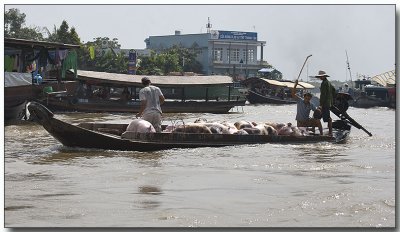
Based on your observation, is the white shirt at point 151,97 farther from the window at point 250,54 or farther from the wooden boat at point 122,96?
the window at point 250,54

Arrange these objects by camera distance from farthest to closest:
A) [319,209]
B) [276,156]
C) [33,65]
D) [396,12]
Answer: [33,65], [276,156], [319,209], [396,12]

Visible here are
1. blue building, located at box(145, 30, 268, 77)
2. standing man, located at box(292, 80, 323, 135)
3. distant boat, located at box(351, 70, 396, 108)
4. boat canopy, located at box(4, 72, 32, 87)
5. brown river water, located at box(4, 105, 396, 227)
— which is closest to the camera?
brown river water, located at box(4, 105, 396, 227)

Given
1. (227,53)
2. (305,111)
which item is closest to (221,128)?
(305,111)

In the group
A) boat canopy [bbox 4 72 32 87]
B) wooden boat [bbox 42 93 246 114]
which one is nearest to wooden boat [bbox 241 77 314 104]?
wooden boat [bbox 42 93 246 114]

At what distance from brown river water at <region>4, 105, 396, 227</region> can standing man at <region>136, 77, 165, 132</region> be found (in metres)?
0.67

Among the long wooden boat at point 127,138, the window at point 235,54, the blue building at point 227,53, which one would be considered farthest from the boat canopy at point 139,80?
the window at point 235,54

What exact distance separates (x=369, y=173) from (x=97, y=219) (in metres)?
4.43

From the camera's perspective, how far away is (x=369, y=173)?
28.9 feet

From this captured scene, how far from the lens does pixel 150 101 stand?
10.7 metres

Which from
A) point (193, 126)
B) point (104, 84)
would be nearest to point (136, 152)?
point (193, 126)

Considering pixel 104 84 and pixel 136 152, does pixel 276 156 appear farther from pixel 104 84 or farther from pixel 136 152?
pixel 104 84

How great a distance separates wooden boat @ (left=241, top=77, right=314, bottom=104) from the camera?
146 ft

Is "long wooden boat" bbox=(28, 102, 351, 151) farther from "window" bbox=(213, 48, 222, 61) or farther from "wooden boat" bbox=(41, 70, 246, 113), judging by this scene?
"window" bbox=(213, 48, 222, 61)

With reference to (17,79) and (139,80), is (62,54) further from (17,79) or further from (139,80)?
A: (139,80)
